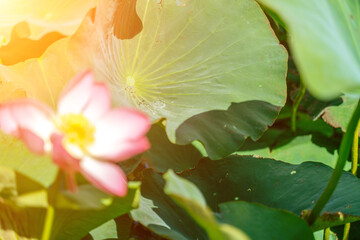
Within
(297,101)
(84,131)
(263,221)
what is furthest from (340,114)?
(84,131)

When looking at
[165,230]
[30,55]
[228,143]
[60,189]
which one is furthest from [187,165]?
[60,189]

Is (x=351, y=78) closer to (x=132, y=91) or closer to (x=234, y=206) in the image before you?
(x=234, y=206)

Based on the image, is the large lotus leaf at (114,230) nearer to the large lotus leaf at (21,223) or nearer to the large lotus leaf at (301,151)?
the large lotus leaf at (21,223)

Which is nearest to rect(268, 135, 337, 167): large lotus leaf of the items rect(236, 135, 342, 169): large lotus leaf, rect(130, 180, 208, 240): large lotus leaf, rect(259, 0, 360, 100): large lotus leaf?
rect(236, 135, 342, 169): large lotus leaf

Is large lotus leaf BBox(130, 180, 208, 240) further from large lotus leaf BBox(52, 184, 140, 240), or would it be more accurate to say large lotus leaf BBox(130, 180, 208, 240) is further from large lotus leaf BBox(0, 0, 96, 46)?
large lotus leaf BBox(0, 0, 96, 46)

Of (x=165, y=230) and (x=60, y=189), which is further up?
(x=60, y=189)

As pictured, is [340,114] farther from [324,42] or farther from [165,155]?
[324,42]

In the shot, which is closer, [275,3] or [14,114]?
[14,114]

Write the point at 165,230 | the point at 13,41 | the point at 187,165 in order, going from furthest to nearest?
1. the point at 187,165
2. the point at 13,41
3. the point at 165,230
